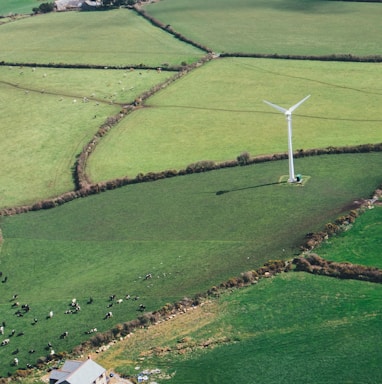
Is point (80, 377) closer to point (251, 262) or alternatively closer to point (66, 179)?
point (251, 262)

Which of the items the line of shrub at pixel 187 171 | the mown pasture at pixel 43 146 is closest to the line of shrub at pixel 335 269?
the line of shrub at pixel 187 171

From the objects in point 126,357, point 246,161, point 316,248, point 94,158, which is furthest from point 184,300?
point 94,158

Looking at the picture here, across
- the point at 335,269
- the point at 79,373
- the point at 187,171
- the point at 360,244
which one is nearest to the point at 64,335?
the point at 79,373

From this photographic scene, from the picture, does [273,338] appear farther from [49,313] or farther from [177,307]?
[49,313]

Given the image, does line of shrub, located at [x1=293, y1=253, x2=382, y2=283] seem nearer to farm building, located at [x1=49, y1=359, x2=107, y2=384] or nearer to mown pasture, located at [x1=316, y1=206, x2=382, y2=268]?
mown pasture, located at [x1=316, y1=206, x2=382, y2=268]

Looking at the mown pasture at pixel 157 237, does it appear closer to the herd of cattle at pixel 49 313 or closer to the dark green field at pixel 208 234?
the dark green field at pixel 208 234
